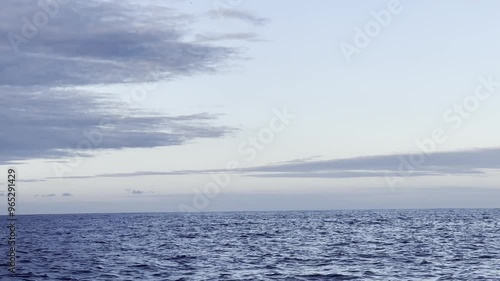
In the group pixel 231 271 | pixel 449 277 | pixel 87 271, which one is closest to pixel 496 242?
pixel 449 277

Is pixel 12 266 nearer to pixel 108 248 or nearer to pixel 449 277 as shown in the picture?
pixel 108 248

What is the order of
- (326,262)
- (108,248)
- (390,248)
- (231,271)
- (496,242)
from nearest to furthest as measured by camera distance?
(231,271)
(326,262)
(390,248)
(108,248)
(496,242)

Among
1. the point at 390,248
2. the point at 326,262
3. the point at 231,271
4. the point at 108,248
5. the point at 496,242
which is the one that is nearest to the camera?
the point at 231,271

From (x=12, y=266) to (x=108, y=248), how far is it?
20.3m

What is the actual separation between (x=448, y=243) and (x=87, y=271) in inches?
1663

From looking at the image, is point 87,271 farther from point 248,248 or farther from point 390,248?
point 390,248

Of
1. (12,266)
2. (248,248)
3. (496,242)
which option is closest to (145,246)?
(248,248)

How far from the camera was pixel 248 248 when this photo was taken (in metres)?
64.4

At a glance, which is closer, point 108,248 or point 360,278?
point 360,278

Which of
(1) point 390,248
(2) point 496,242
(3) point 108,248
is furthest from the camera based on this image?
(2) point 496,242

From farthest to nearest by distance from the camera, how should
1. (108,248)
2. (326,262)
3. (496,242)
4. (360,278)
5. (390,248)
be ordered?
(496,242)
(108,248)
(390,248)
(326,262)
(360,278)

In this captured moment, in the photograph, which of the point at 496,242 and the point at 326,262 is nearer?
the point at 326,262

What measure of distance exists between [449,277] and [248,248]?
1057 inches

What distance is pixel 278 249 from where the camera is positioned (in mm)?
62625
